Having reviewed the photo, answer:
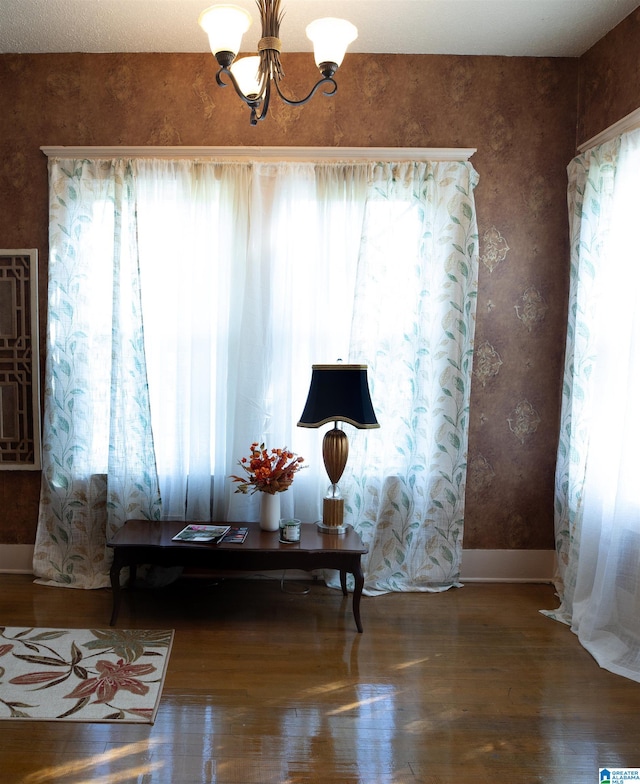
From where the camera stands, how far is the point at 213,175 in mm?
3387

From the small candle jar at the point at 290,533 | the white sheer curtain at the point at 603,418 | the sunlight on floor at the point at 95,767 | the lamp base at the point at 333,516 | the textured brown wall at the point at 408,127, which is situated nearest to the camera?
the sunlight on floor at the point at 95,767

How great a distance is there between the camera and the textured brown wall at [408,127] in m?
3.42

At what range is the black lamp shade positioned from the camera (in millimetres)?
3031

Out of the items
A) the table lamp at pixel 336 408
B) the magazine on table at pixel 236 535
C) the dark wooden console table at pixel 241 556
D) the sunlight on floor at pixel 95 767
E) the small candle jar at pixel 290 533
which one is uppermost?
the table lamp at pixel 336 408

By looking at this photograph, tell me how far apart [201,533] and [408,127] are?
2544 millimetres

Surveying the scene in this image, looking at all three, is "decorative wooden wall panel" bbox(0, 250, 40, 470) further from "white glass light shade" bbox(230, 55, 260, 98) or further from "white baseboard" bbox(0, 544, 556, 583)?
"white glass light shade" bbox(230, 55, 260, 98)

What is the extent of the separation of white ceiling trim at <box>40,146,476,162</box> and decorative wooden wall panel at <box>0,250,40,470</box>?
0.69 meters

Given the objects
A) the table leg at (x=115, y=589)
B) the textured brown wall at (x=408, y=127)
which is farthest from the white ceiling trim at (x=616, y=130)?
the table leg at (x=115, y=589)

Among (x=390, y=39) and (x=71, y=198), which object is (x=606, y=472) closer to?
(x=390, y=39)

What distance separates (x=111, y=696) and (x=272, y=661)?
68cm

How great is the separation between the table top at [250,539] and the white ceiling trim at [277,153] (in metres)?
2.08

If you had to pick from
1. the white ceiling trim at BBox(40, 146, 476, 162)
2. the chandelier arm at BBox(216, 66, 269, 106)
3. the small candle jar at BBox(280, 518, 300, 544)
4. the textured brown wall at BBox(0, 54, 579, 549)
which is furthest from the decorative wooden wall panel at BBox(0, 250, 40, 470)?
the chandelier arm at BBox(216, 66, 269, 106)

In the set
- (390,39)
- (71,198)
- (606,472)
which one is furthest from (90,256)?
(606,472)

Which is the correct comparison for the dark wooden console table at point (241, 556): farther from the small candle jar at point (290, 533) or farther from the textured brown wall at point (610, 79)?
the textured brown wall at point (610, 79)
